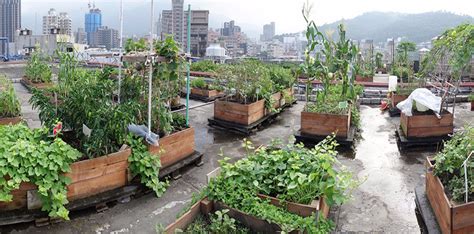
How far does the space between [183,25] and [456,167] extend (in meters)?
4.34

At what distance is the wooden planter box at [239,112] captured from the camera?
271 inches

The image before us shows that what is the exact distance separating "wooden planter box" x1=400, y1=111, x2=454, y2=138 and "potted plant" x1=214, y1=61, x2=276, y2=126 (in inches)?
103

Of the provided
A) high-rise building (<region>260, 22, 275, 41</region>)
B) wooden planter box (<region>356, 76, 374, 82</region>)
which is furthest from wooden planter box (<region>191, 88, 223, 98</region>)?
high-rise building (<region>260, 22, 275, 41</region>)

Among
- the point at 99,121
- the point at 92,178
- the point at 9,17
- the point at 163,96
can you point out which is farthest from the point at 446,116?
the point at 9,17

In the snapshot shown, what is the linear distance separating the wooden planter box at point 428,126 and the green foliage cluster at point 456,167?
8.47 ft

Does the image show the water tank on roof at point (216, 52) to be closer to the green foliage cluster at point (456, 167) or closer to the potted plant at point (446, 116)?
the potted plant at point (446, 116)

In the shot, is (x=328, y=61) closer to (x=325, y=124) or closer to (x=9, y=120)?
(x=325, y=124)

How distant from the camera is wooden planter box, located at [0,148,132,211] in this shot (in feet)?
11.1

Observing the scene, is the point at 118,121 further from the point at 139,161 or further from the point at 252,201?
the point at 252,201

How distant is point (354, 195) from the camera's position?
4.20 m

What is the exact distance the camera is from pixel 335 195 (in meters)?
3.05

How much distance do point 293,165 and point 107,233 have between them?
169 centimetres

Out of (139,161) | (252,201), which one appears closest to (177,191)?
(139,161)

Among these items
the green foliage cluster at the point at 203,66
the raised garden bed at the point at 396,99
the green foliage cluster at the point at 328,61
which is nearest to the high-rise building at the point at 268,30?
the green foliage cluster at the point at 203,66
